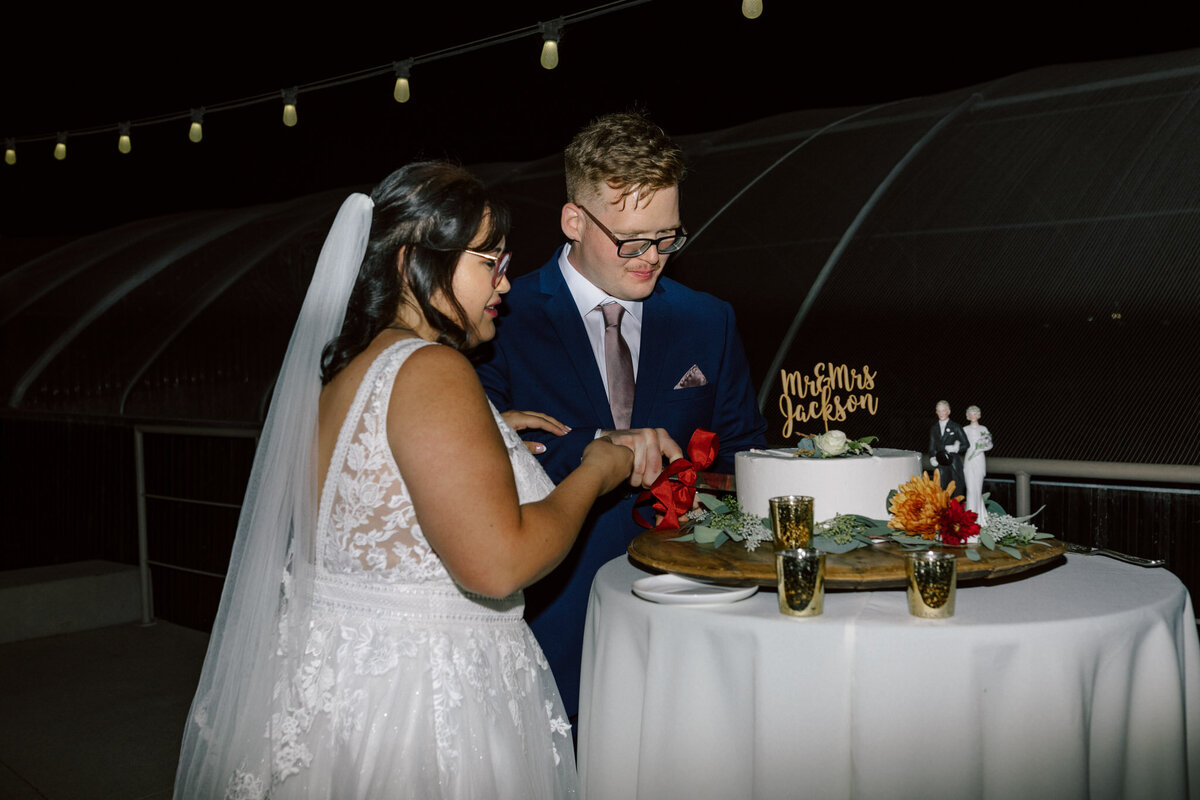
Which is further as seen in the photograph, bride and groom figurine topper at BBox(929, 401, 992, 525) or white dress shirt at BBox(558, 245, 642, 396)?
white dress shirt at BBox(558, 245, 642, 396)

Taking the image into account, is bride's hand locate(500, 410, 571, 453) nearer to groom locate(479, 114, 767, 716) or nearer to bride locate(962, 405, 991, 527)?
groom locate(479, 114, 767, 716)

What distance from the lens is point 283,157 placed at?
28.0 feet

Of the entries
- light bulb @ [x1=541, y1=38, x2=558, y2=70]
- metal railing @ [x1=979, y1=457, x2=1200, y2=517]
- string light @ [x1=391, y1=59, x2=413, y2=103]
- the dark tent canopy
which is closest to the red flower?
the dark tent canopy

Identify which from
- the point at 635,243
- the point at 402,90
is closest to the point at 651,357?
the point at 635,243

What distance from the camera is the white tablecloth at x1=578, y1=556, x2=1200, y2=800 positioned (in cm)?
145

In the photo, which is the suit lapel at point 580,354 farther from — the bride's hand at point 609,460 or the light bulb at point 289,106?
the light bulb at point 289,106

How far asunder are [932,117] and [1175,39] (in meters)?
1.05

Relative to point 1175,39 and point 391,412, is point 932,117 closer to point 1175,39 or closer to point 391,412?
point 1175,39

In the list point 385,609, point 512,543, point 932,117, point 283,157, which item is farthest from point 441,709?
point 283,157

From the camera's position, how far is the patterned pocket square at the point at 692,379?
8.30ft

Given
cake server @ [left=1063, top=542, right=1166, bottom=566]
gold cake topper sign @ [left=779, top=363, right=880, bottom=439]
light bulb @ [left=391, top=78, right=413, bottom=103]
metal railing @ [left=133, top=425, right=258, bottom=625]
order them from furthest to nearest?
metal railing @ [left=133, top=425, right=258, bottom=625], light bulb @ [left=391, top=78, right=413, bottom=103], gold cake topper sign @ [left=779, top=363, right=880, bottom=439], cake server @ [left=1063, top=542, right=1166, bottom=566]

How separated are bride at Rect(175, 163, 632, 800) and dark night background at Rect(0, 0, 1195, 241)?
120 inches

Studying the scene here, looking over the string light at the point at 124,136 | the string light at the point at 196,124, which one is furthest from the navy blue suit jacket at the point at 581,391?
the string light at the point at 124,136

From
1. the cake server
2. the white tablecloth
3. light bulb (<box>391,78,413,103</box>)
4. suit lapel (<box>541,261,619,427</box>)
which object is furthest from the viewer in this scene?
light bulb (<box>391,78,413,103</box>)
